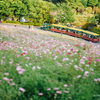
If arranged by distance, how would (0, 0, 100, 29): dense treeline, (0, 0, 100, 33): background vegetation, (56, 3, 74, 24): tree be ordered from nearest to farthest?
1. (56, 3, 74, 24): tree
2. (0, 0, 100, 33): background vegetation
3. (0, 0, 100, 29): dense treeline

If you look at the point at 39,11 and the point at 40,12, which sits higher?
the point at 39,11

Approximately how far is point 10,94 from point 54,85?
1.43m

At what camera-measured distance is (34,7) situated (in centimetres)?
4594

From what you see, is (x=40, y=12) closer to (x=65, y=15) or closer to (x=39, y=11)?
(x=39, y=11)

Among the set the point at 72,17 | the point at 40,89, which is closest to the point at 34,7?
the point at 72,17

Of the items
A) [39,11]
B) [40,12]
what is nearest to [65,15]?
[40,12]

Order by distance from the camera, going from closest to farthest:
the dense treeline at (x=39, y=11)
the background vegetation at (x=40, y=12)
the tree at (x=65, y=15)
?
the tree at (x=65, y=15) → the background vegetation at (x=40, y=12) → the dense treeline at (x=39, y=11)

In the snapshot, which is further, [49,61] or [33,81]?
[49,61]

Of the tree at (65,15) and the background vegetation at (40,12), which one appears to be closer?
the tree at (65,15)

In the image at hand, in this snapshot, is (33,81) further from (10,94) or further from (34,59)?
(34,59)

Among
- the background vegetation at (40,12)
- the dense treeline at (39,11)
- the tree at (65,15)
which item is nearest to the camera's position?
the tree at (65,15)

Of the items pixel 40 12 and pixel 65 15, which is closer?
pixel 65 15

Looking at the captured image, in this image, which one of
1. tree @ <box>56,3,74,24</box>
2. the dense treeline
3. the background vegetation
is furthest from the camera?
the dense treeline

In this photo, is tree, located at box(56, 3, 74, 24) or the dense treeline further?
the dense treeline
